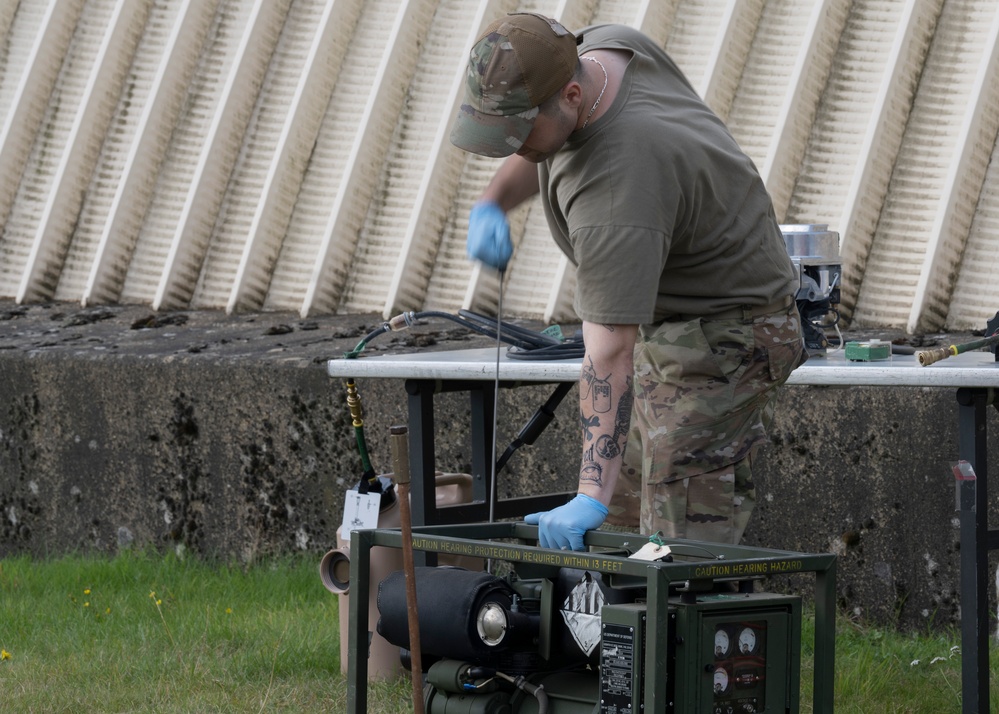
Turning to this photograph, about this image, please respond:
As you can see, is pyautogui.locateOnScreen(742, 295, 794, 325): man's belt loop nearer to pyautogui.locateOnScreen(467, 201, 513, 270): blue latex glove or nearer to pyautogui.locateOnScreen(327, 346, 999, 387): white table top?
pyautogui.locateOnScreen(327, 346, 999, 387): white table top

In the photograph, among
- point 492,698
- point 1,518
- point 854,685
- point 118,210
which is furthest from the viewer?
point 118,210

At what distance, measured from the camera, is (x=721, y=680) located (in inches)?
104

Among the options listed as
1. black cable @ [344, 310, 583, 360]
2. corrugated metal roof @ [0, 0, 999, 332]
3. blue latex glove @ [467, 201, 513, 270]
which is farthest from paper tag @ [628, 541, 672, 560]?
corrugated metal roof @ [0, 0, 999, 332]

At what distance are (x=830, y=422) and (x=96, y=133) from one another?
4.45m

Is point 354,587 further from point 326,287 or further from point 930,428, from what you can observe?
point 326,287

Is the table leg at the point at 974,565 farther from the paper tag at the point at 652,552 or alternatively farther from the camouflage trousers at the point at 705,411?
the paper tag at the point at 652,552

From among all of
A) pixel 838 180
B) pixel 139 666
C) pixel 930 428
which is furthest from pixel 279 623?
pixel 838 180

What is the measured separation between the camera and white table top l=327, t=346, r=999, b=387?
3.40 metres

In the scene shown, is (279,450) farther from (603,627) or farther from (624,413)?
(603,627)

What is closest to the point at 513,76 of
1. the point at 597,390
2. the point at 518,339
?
the point at 597,390

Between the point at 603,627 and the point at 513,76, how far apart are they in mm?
1159

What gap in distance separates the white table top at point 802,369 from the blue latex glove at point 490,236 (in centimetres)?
45

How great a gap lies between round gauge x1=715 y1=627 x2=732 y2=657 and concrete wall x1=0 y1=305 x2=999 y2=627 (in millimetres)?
2246

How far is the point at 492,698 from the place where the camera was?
2.92 metres
